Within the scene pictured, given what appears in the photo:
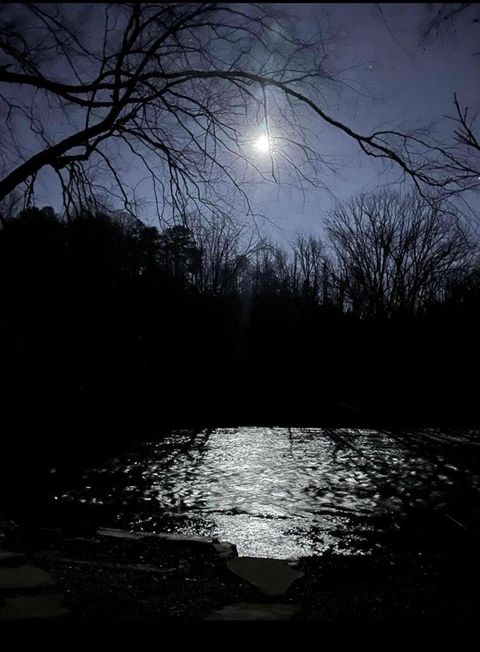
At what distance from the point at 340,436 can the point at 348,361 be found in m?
13.9

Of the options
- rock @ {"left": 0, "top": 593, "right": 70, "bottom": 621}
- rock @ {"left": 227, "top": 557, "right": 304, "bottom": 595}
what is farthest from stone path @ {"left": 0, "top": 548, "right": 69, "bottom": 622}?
rock @ {"left": 227, "top": 557, "right": 304, "bottom": 595}

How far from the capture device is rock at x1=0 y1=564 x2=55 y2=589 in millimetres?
3260

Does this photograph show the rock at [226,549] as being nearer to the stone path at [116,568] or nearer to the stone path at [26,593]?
the stone path at [116,568]

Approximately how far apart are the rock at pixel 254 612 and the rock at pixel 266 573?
0.25m

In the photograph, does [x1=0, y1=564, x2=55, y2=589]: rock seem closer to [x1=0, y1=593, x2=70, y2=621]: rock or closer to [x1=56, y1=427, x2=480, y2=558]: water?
[x1=0, y1=593, x2=70, y2=621]: rock

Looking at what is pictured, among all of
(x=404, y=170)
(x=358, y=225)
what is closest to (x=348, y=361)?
(x=358, y=225)

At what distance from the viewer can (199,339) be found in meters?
20.8

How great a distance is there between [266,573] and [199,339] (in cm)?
1724

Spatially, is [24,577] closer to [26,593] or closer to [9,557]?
[26,593]

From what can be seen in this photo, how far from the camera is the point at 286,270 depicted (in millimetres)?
41719

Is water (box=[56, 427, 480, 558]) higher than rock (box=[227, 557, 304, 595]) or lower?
higher

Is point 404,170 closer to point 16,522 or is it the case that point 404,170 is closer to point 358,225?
point 16,522

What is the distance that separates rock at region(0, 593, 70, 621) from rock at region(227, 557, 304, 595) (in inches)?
50.3

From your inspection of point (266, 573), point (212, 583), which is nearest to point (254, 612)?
point (212, 583)
